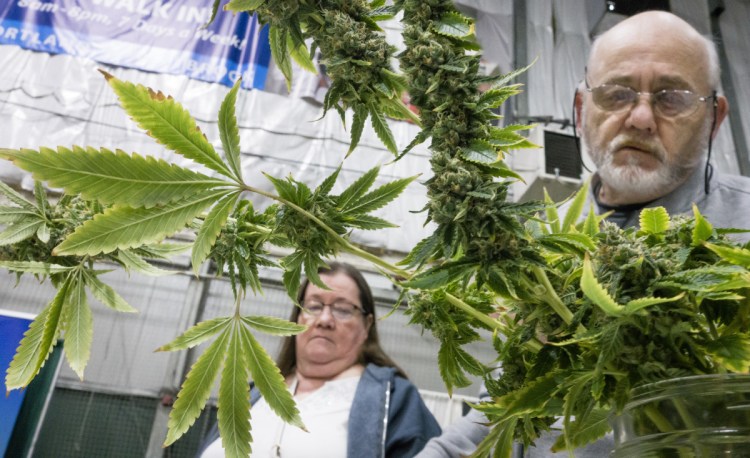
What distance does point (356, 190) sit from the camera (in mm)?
307

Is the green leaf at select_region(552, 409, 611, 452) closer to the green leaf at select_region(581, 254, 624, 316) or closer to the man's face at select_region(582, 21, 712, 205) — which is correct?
the green leaf at select_region(581, 254, 624, 316)

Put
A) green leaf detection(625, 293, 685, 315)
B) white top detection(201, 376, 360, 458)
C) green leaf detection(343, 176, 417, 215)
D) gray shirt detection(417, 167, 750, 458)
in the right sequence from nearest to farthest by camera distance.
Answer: green leaf detection(625, 293, 685, 315) < green leaf detection(343, 176, 417, 215) < gray shirt detection(417, 167, 750, 458) < white top detection(201, 376, 360, 458)

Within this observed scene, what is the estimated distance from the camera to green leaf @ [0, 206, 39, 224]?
32 cm

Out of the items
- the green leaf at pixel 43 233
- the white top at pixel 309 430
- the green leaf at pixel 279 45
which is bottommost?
the white top at pixel 309 430

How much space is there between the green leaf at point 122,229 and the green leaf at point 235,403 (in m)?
0.09

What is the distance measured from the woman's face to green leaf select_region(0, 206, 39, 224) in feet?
3.32

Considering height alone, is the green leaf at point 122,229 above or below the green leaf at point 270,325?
above

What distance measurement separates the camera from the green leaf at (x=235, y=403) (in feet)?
0.93

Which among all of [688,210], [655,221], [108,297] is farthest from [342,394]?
[655,221]

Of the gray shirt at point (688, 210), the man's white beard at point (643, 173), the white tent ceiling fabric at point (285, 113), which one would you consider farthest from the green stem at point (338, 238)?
the white tent ceiling fabric at point (285, 113)

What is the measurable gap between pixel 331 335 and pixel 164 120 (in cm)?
114

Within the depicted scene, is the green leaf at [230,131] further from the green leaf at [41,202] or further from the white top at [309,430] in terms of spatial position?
the white top at [309,430]

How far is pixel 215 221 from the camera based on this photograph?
0.90 ft

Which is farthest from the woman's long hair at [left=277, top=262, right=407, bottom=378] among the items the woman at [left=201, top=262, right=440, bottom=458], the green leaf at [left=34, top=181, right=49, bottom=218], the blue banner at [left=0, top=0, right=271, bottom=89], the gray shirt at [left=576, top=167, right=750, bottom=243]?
the blue banner at [left=0, top=0, right=271, bottom=89]
